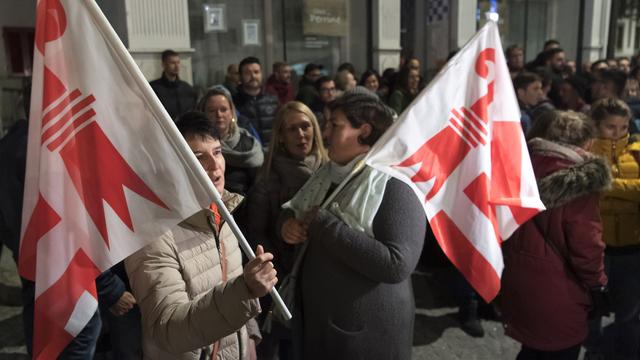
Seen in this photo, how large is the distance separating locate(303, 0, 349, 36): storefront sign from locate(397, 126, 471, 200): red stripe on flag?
315 inches

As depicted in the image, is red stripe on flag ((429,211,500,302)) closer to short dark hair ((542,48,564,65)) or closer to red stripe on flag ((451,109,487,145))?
red stripe on flag ((451,109,487,145))

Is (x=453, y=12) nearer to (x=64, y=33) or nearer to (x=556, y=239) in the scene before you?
(x=556, y=239)

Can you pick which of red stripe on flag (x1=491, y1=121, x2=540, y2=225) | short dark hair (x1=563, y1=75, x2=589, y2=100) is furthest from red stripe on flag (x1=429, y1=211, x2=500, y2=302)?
short dark hair (x1=563, y1=75, x2=589, y2=100)

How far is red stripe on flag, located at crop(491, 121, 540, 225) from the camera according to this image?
103 inches

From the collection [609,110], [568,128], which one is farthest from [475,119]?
[609,110]

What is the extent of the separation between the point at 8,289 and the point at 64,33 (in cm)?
372

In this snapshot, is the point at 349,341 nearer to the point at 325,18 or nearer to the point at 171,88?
the point at 171,88

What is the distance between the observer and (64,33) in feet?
5.63

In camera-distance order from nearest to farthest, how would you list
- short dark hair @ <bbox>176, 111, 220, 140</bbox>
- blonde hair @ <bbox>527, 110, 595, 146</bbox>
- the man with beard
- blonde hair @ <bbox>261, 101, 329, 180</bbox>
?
short dark hair @ <bbox>176, 111, 220, 140</bbox>, blonde hair @ <bbox>527, 110, 595, 146</bbox>, blonde hair @ <bbox>261, 101, 329, 180</bbox>, the man with beard

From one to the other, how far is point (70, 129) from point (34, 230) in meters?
0.32

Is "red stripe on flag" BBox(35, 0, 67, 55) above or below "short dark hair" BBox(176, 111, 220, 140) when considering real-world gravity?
above

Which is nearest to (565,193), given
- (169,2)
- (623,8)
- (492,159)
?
(492,159)

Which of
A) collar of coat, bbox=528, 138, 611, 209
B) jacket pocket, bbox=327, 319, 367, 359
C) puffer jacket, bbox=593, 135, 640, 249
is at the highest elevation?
collar of coat, bbox=528, 138, 611, 209

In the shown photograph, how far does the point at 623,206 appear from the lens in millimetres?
3549
